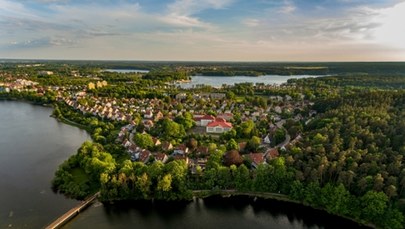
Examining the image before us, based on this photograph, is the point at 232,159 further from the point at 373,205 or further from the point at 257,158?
the point at 373,205

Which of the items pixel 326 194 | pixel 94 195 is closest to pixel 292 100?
→ pixel 326 194

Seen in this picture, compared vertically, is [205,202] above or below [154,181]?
below

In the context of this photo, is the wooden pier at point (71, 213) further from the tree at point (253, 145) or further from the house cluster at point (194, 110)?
the house cluster at point (194, 110)

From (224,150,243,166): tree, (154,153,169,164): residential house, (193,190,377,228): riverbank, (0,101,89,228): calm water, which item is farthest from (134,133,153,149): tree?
(193,190,377,228): riverbank

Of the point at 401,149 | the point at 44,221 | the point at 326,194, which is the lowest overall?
the point at 44,221

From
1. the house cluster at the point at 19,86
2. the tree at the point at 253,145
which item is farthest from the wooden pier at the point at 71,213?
the house cluster at the point at 19,86

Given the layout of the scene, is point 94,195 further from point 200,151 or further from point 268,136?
point 268,136
